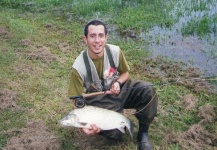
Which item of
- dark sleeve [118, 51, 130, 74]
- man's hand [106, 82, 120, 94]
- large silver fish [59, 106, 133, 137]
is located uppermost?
dark sleeve [118, 51, 130, 74]

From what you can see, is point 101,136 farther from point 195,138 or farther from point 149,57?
point 149,57

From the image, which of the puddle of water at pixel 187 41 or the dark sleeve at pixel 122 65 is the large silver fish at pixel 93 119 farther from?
the puddle of water at pixel 187 41

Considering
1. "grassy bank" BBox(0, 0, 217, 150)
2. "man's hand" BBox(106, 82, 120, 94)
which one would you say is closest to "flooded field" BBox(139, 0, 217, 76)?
"grassy bank" BBox(0, 0, 217, 150)

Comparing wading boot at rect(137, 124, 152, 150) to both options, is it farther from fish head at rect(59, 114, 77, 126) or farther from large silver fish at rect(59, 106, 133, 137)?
fish head at rect(59, 114, 77, 126)

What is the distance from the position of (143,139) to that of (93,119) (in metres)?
0.83

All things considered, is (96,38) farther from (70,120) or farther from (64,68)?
(64,68)

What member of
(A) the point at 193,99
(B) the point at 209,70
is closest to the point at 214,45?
(B) the point at 209,70

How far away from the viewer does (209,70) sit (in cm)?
567

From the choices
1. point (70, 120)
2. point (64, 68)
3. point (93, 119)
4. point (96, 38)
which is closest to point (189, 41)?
point (64, 68)

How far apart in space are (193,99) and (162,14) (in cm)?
446

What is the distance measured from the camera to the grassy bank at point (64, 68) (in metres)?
4.16

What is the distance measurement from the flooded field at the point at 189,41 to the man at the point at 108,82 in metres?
2.35

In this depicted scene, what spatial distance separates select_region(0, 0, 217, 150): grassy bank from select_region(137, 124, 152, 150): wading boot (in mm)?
130

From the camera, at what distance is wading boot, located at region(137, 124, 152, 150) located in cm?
368
